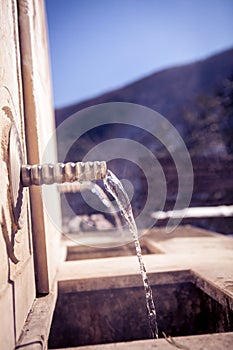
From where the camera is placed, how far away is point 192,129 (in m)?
20.6

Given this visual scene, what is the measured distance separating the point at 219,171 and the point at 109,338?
7713 mm

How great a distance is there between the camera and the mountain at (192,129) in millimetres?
9562

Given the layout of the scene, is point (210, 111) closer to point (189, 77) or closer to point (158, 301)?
point (158, 301)

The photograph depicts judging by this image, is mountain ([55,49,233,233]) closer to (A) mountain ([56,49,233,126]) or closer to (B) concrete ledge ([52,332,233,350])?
(A) mountain ([56,49,233,126])

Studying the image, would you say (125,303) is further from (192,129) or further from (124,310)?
(192,129)

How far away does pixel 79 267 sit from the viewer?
3.12 m

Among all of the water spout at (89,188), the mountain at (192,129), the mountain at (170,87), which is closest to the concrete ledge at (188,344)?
the water spout at (89,188)

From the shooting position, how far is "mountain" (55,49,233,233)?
9.56 m

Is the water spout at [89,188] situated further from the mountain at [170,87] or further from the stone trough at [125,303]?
the mountain at [170,87]

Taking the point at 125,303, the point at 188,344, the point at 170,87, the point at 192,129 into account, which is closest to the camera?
the point at 188,344

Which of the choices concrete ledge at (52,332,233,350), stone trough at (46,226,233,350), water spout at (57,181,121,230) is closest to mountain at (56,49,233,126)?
water spout at (57,181,121,230)

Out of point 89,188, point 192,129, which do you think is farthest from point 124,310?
point 192,129

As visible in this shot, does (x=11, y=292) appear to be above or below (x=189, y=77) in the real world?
below

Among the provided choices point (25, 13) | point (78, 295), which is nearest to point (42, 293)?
point (78, 295)
